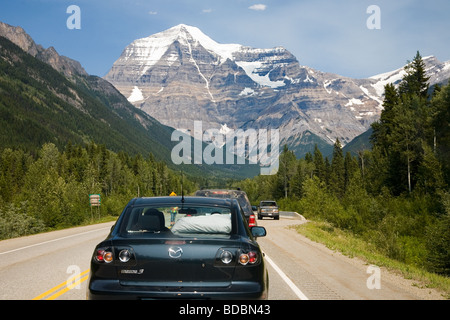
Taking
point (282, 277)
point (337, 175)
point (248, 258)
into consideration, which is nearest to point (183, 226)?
point (248, 258)

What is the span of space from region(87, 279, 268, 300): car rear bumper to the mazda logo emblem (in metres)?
0.34

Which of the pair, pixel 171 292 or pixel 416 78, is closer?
pixel 171 292

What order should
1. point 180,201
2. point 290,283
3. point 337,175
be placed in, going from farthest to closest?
point 337,175 → point 290,283 → point 180,201

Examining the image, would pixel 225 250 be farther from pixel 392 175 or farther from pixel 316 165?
pixel 316 165

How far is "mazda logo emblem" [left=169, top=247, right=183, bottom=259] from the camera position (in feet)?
17.7

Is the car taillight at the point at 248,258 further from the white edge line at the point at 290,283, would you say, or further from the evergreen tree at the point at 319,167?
the evergreen tree at the point at 319,167

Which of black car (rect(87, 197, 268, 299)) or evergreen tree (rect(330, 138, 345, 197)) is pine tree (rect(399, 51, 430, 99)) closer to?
evergreen tree (rect(330, 138, 345, 197))

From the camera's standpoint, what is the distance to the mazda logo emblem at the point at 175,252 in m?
5.41

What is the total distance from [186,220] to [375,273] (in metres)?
7.22

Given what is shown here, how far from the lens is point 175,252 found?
5422 mm

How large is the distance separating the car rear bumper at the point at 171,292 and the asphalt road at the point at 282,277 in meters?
3.01

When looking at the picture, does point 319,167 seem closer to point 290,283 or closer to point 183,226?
point 290,283

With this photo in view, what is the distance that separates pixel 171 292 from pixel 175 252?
0.44 m
